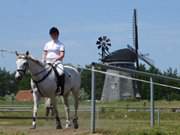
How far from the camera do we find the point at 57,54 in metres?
14.1

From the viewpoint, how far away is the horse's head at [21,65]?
13.1 meters

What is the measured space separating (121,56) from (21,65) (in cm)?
7224

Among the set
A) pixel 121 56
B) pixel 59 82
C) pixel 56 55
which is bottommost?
pixel 59 82

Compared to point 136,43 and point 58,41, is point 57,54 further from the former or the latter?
point 136,43

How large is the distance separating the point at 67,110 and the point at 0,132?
3.54 metres

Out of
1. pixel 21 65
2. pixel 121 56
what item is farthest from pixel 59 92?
pixel 121 56

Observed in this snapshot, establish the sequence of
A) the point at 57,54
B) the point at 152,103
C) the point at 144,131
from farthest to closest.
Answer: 1. the point at 57,54
2. the point at 152,103
3. the point at 144,131

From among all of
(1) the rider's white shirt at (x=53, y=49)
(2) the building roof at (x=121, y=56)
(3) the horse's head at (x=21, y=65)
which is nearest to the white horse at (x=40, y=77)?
(3) the horse's head at (x=21, y=65)

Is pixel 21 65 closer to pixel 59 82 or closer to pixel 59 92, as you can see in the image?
pixel 59 82

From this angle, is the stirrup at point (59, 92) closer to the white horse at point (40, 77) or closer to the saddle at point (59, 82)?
the saddle at point (59, 82)

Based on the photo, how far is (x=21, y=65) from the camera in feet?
43.3

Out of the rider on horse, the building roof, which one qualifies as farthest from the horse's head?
the building roof

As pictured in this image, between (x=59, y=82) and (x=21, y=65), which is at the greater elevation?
(x=21, y=65)

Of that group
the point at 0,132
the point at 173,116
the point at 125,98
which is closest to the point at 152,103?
the point at 0,132
